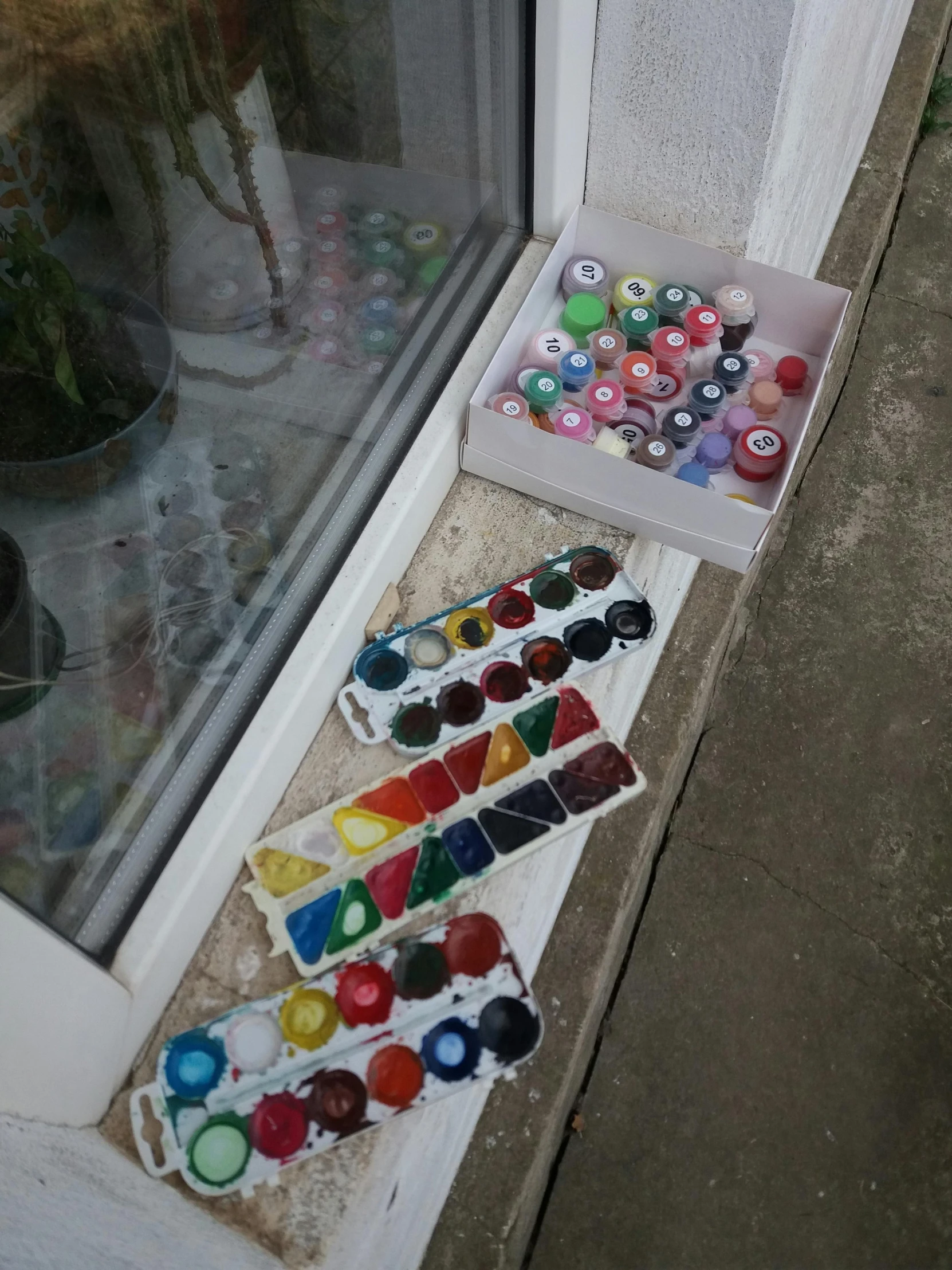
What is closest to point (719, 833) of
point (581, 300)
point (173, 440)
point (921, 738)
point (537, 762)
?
point (921, 738)

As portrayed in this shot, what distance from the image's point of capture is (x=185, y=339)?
38.9 inches

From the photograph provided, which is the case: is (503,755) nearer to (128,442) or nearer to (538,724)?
(538,724)

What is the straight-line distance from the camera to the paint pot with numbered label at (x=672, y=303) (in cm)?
106

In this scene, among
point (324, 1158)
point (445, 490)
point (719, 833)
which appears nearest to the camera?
point (324, 1158)

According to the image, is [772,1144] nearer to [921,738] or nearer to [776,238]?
[921,738]

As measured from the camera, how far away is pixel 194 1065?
792 millimetres

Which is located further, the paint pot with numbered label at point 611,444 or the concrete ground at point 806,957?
the concrete ground at point 806,957

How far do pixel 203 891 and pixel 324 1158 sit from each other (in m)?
0.25

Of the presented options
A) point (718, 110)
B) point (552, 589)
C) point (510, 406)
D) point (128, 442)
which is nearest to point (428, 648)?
point (552, 589)

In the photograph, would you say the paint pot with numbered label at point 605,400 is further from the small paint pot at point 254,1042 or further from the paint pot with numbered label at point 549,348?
the small paint pot at point 254,1042

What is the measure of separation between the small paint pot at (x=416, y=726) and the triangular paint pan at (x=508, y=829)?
0.29 ft

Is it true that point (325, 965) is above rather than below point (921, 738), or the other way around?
above

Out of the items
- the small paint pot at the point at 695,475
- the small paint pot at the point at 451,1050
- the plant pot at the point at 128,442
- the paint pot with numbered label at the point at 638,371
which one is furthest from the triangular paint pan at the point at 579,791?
the plant pot at the point at 128,442

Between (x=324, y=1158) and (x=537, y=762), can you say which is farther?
(x=537, y=762)
